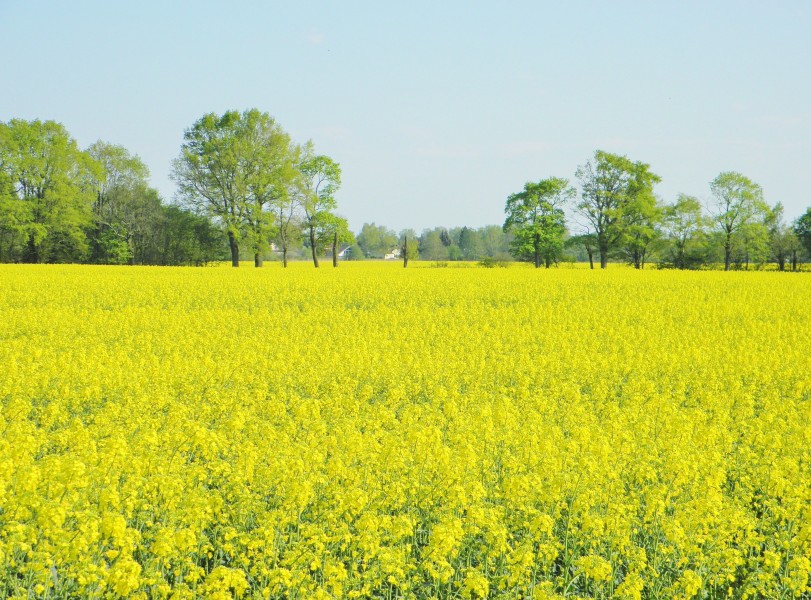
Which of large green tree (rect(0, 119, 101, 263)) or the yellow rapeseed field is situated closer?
the yellow rapeseed field

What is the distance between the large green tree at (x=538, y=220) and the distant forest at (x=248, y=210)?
0.42ft

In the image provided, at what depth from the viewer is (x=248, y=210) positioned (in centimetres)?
5909

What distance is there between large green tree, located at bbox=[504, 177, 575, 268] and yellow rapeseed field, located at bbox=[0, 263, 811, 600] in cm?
5158

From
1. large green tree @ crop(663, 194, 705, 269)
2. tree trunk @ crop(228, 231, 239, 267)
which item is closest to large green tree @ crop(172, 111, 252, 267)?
tree trunk @ crop(228, 231, 239, 267)

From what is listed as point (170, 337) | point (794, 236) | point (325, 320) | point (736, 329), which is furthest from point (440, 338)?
point (794, 236)

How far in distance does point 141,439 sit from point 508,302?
914 inches

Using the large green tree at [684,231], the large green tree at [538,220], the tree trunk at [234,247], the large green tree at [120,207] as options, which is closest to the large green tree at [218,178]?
the tree trunk at [234,247]

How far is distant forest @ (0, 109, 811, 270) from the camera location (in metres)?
58.8

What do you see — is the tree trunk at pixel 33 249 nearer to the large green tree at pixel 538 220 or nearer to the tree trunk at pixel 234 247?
the tree trunk at pixel 234 247

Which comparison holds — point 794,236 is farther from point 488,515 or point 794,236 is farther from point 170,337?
point 488,515

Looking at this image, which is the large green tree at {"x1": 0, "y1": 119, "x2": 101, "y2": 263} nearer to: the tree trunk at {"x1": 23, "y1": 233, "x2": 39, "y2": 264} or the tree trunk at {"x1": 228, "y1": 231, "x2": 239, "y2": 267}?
the tree trunk at {"x1": 23, "y1": 233, "x2": 39, "y2": 264}

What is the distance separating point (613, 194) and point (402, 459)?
7096 centimetres

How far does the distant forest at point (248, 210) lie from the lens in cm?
5881

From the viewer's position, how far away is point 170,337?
17.9 meters
